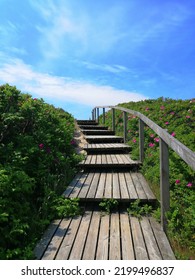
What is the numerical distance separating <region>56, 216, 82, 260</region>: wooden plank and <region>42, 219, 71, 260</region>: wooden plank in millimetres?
51

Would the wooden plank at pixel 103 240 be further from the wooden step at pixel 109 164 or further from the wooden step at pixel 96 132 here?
the wooden step at pixel 96 132

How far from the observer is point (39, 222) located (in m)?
3.36

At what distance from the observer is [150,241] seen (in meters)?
2.94

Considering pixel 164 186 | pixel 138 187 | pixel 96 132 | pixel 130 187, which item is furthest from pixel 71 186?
pixel 96 132

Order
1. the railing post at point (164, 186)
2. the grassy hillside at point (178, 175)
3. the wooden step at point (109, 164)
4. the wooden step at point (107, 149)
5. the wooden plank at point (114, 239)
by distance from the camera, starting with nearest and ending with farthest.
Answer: the wooden plank at point (114, 239), the grassy hillside at point (178, 175), the railing post at point (164, 186), the wooden step at point (109, 164), the wooden step at point (107, 149)

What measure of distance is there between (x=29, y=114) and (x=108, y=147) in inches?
110

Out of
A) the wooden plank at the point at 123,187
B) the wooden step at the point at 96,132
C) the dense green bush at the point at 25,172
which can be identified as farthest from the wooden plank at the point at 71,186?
the wooden step at the point at 96,132

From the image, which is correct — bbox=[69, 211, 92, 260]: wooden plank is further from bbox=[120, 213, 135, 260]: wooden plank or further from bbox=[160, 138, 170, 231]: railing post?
bbox=[160, 138, 170, 231]: railing post

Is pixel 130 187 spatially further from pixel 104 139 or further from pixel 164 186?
pixel 104 139

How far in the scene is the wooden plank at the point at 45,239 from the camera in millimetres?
2785

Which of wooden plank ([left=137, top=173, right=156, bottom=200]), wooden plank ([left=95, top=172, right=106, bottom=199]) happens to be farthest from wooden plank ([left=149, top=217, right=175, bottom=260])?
wooden plank ([left=95, top=172, right=106, bottom=199])

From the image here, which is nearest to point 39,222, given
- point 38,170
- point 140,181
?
point 38,170

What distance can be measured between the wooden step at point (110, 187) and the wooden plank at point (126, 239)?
0.39 m

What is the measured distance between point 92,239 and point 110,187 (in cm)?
150
